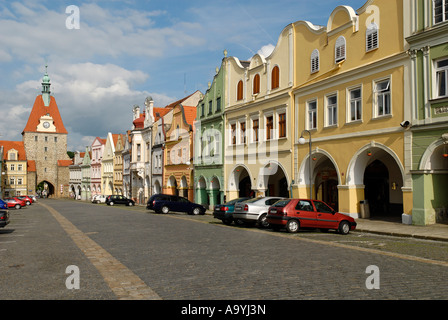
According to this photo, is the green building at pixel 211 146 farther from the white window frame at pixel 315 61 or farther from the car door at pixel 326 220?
the car door at pixel 326 220

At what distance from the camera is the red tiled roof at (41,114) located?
11364 centimetres

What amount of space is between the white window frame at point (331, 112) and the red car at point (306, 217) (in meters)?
8.73

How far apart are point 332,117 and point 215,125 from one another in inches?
645

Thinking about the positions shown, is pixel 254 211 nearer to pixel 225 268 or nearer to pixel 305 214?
pixel 305 214

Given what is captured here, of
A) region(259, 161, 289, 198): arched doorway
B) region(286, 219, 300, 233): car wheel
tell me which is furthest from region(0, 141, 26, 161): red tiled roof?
region(286, 219, 300, 233): car wheel

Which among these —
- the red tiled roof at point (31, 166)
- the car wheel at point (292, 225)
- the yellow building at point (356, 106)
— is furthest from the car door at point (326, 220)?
the red tiled roof at point (31, 166)

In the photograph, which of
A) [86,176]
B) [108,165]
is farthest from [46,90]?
[108,165]

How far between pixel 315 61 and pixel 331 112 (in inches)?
139

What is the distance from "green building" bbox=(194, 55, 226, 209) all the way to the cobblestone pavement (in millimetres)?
24428

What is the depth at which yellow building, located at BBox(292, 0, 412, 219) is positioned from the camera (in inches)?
887

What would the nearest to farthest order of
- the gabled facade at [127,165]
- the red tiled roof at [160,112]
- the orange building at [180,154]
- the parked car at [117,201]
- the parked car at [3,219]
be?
the parked car at [3,219] → the orange building at [180,154] → the parked car at [117,201] → the red tiled roof at [160,112] → the gabled facade at [127,165]

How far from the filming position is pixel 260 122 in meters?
34.6

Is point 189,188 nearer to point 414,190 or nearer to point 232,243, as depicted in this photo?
point 414,190
